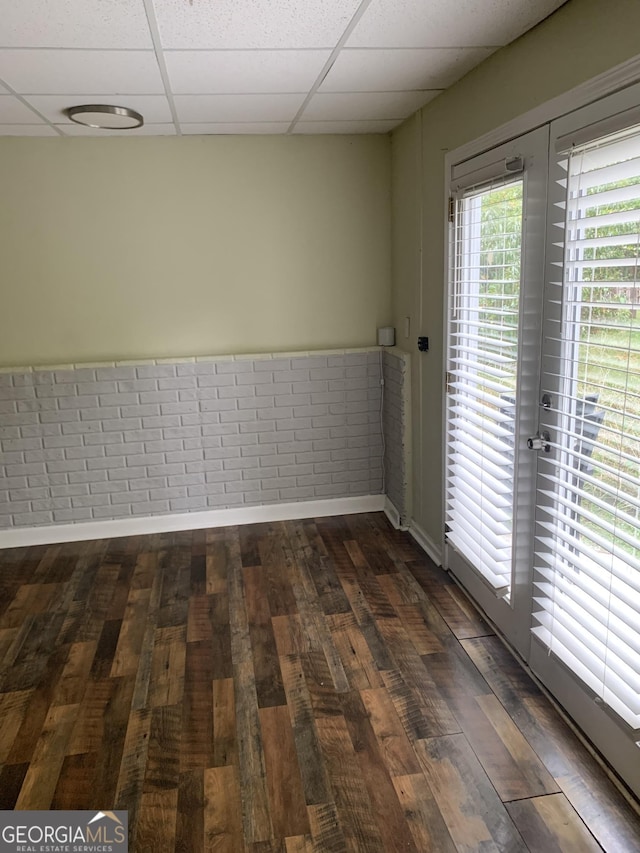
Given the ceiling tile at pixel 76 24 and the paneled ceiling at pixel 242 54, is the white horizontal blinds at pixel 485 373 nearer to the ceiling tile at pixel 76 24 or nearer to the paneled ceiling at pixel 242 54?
the paneled ceiling at pixel 242 54

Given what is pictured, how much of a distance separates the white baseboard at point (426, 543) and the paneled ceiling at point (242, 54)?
7.67ft

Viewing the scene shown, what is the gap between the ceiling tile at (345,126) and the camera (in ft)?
11.9

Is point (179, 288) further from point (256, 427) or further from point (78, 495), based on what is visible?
point (78, 495)

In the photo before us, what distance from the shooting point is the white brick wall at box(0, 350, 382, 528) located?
3926 millimetres

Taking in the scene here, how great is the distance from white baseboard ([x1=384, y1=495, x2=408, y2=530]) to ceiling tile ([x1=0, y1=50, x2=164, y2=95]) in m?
2.72

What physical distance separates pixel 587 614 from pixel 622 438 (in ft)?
2.09

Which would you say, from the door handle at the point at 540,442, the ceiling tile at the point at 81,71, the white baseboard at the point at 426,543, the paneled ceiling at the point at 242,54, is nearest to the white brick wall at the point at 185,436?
the white baseboard at the point at 426,543

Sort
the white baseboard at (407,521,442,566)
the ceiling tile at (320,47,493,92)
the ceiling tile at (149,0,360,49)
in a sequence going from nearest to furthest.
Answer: the ceiling tile at (149,0,360,49) → the ceiling tile at (320,47,493,92) → the white baseboard at (407,521,442,566)

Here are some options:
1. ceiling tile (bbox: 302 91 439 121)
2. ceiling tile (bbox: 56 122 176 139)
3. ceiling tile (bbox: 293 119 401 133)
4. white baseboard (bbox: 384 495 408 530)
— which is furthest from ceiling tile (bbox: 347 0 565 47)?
white baseboard (bbox: 384 495 408 530)

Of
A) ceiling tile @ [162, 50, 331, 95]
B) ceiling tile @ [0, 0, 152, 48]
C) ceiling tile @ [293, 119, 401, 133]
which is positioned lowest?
ceiling tile @ [0, 0, 152, 48]

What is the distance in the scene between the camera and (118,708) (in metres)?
2.48

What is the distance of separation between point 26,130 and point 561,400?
3.18 metres

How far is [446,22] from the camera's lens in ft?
7.07

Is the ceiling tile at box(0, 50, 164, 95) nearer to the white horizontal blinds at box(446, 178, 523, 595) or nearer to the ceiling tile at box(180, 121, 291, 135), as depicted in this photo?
the ceiling tile at box(180, 121, 291, 135)
